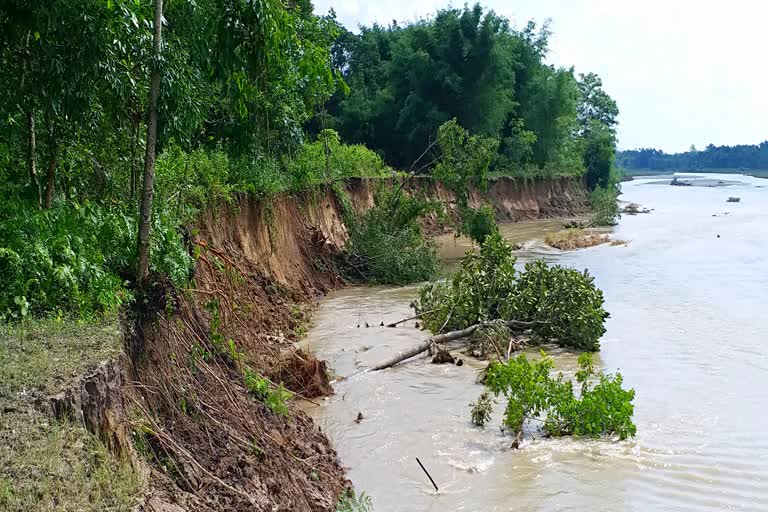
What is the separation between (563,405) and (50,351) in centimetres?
586

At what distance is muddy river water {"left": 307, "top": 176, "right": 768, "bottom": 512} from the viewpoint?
7.23 meters

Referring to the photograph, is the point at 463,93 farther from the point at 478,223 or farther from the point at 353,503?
the point at 353,503

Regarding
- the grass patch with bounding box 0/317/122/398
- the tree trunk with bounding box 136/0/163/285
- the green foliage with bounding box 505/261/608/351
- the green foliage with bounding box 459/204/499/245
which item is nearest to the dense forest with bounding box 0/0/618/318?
the tree trunk with bounding box 136/0/163/285

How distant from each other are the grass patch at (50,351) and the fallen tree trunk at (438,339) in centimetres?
602

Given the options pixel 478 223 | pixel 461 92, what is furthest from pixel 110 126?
pixel 461 92

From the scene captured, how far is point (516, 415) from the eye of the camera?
28.1 ft

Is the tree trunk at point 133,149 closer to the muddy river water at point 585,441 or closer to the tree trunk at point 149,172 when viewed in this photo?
the tree trunk at point 149,172

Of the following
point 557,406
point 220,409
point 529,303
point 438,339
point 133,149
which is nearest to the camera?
point 220,409

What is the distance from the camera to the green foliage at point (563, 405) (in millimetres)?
8508

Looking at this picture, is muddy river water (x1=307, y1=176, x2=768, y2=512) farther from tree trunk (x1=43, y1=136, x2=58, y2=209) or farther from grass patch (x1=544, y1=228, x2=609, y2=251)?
grass patch (x1=544, y1=228, x2=609, y2=251)

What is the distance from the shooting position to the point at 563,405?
8.65 metres

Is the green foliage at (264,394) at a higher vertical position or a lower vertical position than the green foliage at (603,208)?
higher

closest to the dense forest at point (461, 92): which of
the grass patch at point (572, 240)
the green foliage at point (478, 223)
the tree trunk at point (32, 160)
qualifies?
the grass patch at point (572, 240)

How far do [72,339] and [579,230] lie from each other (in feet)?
109
